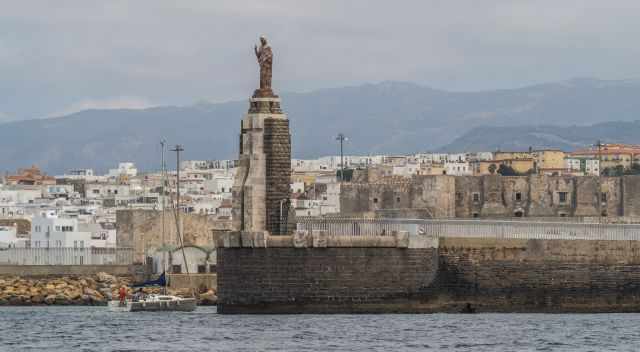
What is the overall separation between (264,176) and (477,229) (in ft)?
25.1

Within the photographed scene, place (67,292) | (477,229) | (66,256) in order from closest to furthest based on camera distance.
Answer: (477,229) → (67,292) → (66,256)

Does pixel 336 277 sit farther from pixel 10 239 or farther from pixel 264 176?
pixel 10 239

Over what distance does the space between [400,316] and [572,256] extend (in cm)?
658

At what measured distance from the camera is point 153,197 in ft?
501

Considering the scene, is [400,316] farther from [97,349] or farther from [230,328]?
[97,349]

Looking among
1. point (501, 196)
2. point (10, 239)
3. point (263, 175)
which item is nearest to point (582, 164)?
point (501, 196)

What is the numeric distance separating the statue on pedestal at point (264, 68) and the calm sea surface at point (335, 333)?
312 inches

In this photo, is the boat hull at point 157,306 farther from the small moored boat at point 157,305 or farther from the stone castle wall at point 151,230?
the stone castle wall at point 151,230

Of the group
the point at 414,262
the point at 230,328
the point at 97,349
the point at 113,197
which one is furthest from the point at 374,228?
the point at 113,197

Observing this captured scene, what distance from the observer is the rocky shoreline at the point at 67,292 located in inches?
3583

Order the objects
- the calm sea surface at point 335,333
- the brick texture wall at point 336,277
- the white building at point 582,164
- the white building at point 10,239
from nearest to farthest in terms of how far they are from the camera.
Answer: the calm sea surface at point 335,333 → the brick texture wall at point 336,277 → the white building at point 10,239 → the white building at point 582,164

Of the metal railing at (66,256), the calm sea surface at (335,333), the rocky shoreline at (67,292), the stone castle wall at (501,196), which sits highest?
the stone castle wall at (501,196)

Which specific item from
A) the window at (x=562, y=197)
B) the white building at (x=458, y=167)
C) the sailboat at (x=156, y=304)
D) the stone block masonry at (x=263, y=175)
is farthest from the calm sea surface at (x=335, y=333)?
the white building at (x=458, y=167)

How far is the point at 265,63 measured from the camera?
70.4 metres
